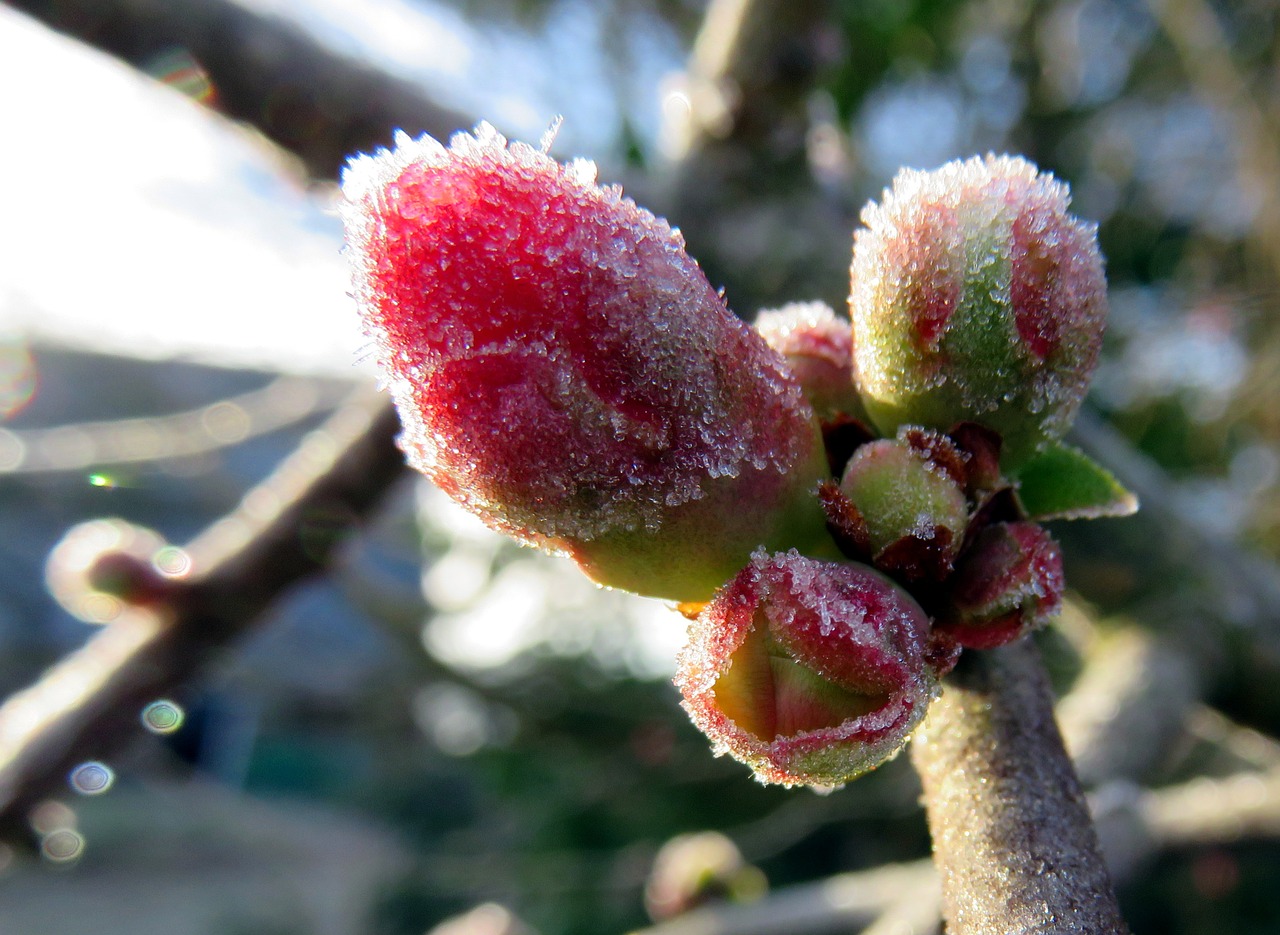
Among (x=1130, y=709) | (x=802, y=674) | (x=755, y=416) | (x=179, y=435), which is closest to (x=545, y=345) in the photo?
(x=755, y=416)

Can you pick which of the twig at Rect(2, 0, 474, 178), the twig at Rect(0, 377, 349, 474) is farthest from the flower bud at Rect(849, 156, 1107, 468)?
the twig at Rect(0, 377, 349, 474)

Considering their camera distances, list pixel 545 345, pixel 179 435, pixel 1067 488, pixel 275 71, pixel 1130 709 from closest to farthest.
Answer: pixel 545 345 → pixel 1067 488 → pixel 1130 709 → pixel 275 71 → pixel 179 435

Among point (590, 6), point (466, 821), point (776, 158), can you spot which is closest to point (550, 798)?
point (466, 821)

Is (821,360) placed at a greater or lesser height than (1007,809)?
greater

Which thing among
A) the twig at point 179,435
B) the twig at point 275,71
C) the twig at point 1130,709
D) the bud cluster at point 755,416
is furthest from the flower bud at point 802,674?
the twig at point 179,435

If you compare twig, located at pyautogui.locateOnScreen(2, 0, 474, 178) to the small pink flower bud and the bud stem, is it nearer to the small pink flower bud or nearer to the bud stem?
the small pink flower bud

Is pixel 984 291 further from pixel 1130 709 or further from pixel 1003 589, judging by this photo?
pixel 1130 709

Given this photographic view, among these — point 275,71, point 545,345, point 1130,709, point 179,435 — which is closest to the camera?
point 545,345

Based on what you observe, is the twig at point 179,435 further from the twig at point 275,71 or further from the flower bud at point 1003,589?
the flower bud at point 1003,589
